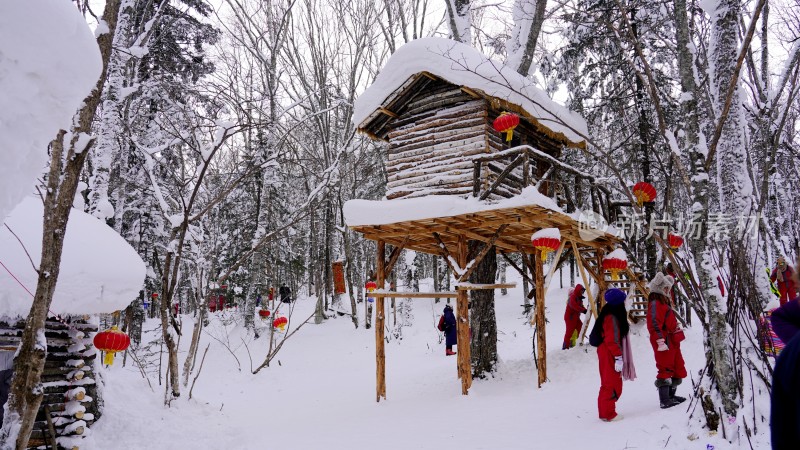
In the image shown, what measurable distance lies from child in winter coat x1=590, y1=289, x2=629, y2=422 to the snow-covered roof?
412cm

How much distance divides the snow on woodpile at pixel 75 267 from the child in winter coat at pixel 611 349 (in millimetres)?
6521

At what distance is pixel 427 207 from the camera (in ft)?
29.8

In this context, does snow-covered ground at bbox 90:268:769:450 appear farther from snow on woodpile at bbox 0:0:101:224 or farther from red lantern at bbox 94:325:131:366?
snow on woodpile at bbox 0:0:101:224

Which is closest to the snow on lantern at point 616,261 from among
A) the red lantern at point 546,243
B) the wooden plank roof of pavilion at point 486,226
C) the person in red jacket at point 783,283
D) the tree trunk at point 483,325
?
→ the wooden plank roof of pavilion at point 486,226

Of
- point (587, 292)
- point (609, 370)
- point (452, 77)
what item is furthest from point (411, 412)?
point (452, 77)

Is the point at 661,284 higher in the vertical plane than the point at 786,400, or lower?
higher

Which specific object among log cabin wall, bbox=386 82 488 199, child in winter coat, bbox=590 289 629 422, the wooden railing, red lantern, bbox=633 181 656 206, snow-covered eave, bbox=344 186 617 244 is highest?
log cabin wall, bbox=386 82 488 199

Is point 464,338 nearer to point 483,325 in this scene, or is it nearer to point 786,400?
point 483,325

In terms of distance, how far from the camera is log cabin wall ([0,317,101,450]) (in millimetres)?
6017

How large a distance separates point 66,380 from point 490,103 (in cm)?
847

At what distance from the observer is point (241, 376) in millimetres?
15180

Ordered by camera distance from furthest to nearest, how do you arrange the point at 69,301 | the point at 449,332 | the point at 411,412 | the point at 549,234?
the point at 449,332
the point at 549,234
the point at 411,412
the point at 69,301

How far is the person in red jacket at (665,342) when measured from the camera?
673 cm

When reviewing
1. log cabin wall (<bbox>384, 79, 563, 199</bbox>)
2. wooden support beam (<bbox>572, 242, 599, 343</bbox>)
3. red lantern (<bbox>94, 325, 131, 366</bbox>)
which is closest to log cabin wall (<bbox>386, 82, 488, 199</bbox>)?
log cabin wall (<bbox>384, 79, 563, 199</bbox>)
